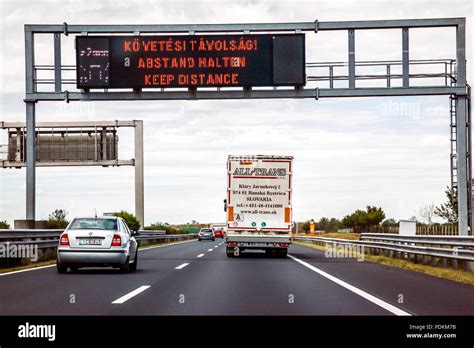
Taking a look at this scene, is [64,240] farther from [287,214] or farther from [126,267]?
[287,214]

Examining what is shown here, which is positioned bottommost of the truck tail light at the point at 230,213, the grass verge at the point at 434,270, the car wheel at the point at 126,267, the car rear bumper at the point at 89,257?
the grass verge at the point at 434,270

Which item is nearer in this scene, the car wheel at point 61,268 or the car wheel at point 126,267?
the car wheel at point 61,268

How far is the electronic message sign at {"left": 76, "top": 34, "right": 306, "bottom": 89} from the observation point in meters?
26.2

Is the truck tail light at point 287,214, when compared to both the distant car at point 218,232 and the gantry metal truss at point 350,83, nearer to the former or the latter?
the gantry metal truss at point 350,83

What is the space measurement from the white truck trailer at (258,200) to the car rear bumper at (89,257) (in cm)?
926

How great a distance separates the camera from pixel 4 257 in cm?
2041

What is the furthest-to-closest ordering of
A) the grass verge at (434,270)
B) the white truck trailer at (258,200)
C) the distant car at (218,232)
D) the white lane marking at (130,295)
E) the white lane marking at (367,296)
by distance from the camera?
the distant car at (218,232), the white truck trailer at (258,200), the grass verge at (434,270), the white lane marking at (130,295), the white lane marking at (367,296)

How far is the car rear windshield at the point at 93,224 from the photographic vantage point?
17.9 m

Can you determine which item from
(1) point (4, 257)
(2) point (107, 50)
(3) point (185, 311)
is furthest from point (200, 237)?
(3) point (185, 311)

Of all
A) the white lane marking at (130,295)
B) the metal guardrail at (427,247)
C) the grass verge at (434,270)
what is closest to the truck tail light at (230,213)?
the grass verge at (434,270)

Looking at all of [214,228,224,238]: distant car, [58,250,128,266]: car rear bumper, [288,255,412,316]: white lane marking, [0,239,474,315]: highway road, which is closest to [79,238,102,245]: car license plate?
[58,250,128,266]: car rear bumper

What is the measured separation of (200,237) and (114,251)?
45.6m

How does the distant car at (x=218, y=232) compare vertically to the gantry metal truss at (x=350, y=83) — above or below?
below

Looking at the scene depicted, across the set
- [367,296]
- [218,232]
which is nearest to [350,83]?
[367,296]
